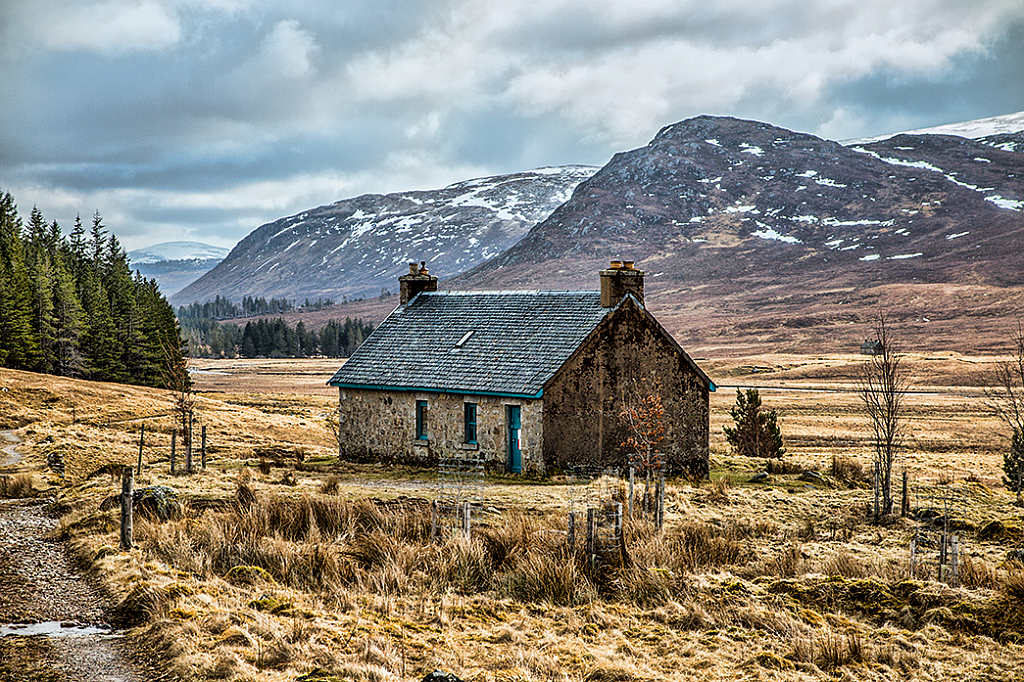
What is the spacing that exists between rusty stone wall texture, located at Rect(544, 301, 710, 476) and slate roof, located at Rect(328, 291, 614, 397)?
0.66 m

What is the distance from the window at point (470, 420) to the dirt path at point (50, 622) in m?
14.4

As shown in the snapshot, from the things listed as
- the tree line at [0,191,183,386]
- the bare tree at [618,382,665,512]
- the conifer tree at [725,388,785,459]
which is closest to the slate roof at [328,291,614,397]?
the bare tree at [618,382,665,512]

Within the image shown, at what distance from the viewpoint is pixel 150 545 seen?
14.8 meters

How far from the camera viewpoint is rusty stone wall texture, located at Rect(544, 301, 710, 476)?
1077 inches

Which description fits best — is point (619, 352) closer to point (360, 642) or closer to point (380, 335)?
point (380, 335)

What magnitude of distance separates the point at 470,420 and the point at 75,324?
54.3 m

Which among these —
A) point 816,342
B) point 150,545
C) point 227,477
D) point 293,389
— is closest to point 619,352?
point 227,477

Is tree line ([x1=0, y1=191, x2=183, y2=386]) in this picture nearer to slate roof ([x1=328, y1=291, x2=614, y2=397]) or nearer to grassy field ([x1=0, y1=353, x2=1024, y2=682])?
slate roof ([x1=328, y1=291, x2=614, y2=397])

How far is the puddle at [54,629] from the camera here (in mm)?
10688

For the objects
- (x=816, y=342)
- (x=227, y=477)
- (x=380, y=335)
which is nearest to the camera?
(x=227, y=477)

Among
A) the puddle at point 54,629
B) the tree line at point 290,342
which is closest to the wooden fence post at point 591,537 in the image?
the puddle at point 54,629

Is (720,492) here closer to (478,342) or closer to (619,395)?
(619,395)

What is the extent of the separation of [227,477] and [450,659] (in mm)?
16443

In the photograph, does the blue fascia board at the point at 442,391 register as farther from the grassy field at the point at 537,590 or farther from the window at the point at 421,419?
the grassy field at the point at 537,590
